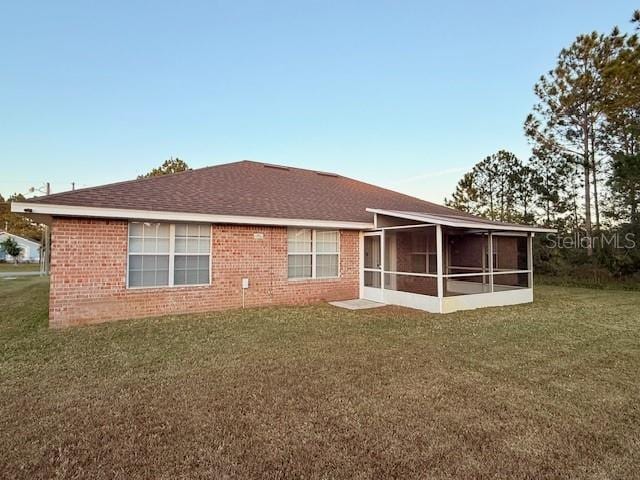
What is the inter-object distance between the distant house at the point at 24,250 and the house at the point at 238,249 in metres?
48.6

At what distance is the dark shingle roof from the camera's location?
7988 millimetres

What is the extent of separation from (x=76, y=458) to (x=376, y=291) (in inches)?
351

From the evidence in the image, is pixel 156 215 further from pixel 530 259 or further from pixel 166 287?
pixel 530 259

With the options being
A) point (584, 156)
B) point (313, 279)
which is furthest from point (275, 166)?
point (584, 156)

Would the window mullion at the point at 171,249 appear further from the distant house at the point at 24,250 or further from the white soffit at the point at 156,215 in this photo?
the distant house at the point at 24,250

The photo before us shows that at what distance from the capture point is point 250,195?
10539 millimetres

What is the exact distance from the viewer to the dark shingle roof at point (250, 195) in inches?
314

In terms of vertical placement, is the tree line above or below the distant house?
above

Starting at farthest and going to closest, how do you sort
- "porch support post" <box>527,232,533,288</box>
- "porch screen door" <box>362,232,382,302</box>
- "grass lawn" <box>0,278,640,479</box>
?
"porch support post" <box>527,232,533,288</box>
"porch screen door" <box>362,232,382,302</box>
"grass lawn" <box>0,278,640,479</box>

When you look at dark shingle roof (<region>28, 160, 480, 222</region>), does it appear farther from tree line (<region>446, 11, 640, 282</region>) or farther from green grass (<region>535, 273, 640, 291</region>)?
tree line (<region>446, 11, 640, 282</region>)

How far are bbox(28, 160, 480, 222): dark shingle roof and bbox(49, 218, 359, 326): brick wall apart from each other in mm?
501

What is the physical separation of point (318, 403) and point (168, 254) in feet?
20.2

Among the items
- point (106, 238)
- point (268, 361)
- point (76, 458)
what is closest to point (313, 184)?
point (106, 238)

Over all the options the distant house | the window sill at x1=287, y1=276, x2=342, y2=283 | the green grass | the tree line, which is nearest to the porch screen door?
the window sill at x1=287, y1=276, x2=342, y2=283
